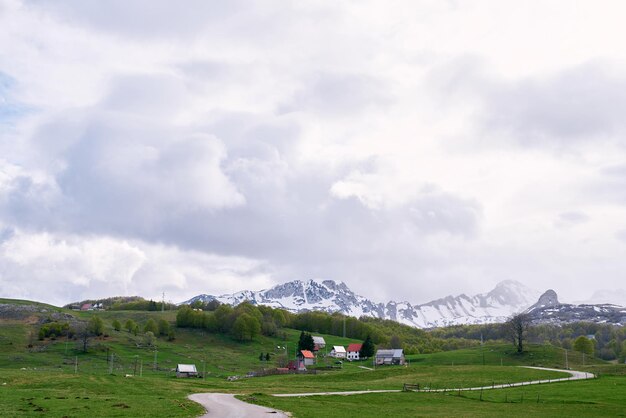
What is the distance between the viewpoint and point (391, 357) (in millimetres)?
195125

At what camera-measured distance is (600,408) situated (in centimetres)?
7231

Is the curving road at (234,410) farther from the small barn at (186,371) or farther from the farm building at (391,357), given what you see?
the farm building at (391,357)

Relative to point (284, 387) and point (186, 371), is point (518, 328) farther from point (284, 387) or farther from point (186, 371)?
point (284, 387)

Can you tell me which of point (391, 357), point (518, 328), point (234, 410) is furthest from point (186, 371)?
point (518, 328)

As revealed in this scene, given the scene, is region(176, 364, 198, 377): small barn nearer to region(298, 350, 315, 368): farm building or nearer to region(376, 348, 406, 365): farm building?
region(298, 350, 315, 368): farm building

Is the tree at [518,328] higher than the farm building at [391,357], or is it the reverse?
the tree at [518,328]

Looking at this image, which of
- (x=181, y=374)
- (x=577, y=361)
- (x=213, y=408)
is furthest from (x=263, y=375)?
(x=213, y=408)

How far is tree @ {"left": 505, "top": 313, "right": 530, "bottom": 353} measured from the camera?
180875 millimetres

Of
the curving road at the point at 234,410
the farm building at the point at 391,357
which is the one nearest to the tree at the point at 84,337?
the farm building at the point at 391,357

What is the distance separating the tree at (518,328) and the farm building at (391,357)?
1324 inches

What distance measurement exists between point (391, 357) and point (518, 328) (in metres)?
39.6

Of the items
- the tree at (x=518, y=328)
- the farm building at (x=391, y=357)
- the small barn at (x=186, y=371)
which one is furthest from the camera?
the farm building at (x=391, y=357)

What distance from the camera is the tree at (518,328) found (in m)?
181

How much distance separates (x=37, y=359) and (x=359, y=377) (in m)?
90.1
